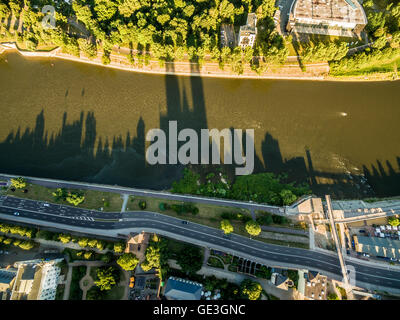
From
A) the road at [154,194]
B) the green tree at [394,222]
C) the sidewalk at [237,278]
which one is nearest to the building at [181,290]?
the sidewalk at [237,278]

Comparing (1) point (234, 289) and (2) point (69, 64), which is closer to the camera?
(1) point (234, 289)

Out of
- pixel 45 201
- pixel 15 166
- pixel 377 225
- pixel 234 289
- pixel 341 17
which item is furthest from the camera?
pixel 341 17

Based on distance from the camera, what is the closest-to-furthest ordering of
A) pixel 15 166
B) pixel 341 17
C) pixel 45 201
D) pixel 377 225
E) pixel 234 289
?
pixel 234 289 → pixel 377 225 → pixel 45 201 → pixel 15 166 → pixel 341 17

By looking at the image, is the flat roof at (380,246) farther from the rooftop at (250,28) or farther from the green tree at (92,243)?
the green tree at (92,243)

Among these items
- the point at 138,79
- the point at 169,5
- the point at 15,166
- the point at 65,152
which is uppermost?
the point at 169,5

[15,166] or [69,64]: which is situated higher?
[69,64]

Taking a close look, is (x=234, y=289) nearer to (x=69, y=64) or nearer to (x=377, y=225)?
(x=377, y=225)

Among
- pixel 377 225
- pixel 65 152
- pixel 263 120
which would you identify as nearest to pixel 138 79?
pixel 65 152
